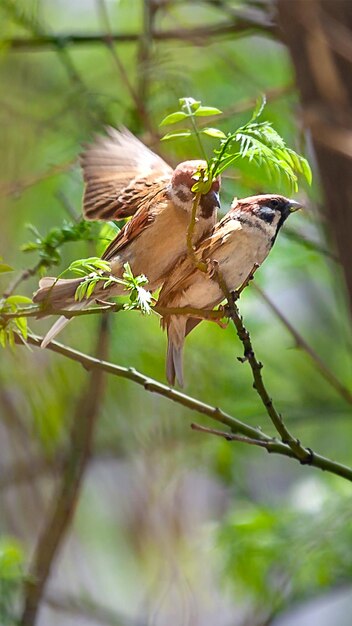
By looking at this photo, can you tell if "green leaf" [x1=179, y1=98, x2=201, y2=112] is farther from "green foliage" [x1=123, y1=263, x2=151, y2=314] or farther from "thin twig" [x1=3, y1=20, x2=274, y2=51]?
"thin twig" [x1=3, y1=20, x2=274, y2=51]

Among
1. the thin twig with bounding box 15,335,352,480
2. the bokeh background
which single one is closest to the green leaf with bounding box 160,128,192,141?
the thin twig with bounding box 15,335,352,480

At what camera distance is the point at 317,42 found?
1580 mm

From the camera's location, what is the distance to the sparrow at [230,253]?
1287 millimetres

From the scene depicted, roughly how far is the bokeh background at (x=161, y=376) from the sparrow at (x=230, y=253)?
1.02 feet

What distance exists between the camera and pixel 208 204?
1305 mm

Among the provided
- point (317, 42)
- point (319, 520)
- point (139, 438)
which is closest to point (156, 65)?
point (317, 42)

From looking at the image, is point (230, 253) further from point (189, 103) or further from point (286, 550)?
point (286, 550)

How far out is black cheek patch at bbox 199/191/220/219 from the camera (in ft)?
4.23

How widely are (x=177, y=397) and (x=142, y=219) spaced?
259mm

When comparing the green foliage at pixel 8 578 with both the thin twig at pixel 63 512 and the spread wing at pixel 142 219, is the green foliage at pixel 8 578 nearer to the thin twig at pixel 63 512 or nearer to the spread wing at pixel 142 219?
the thin twig at pixel 63 512

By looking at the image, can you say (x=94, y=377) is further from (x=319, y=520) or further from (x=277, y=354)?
(x=277, y=354)

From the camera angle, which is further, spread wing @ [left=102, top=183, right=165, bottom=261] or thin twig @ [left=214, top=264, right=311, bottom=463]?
spread wing @ [left=102, top=183, right=165, bottom=261]

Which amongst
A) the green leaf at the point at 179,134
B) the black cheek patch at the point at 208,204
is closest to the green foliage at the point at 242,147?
the green leaf at the point at 179,134

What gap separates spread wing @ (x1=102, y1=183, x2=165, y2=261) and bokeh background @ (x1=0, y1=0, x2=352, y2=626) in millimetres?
160
